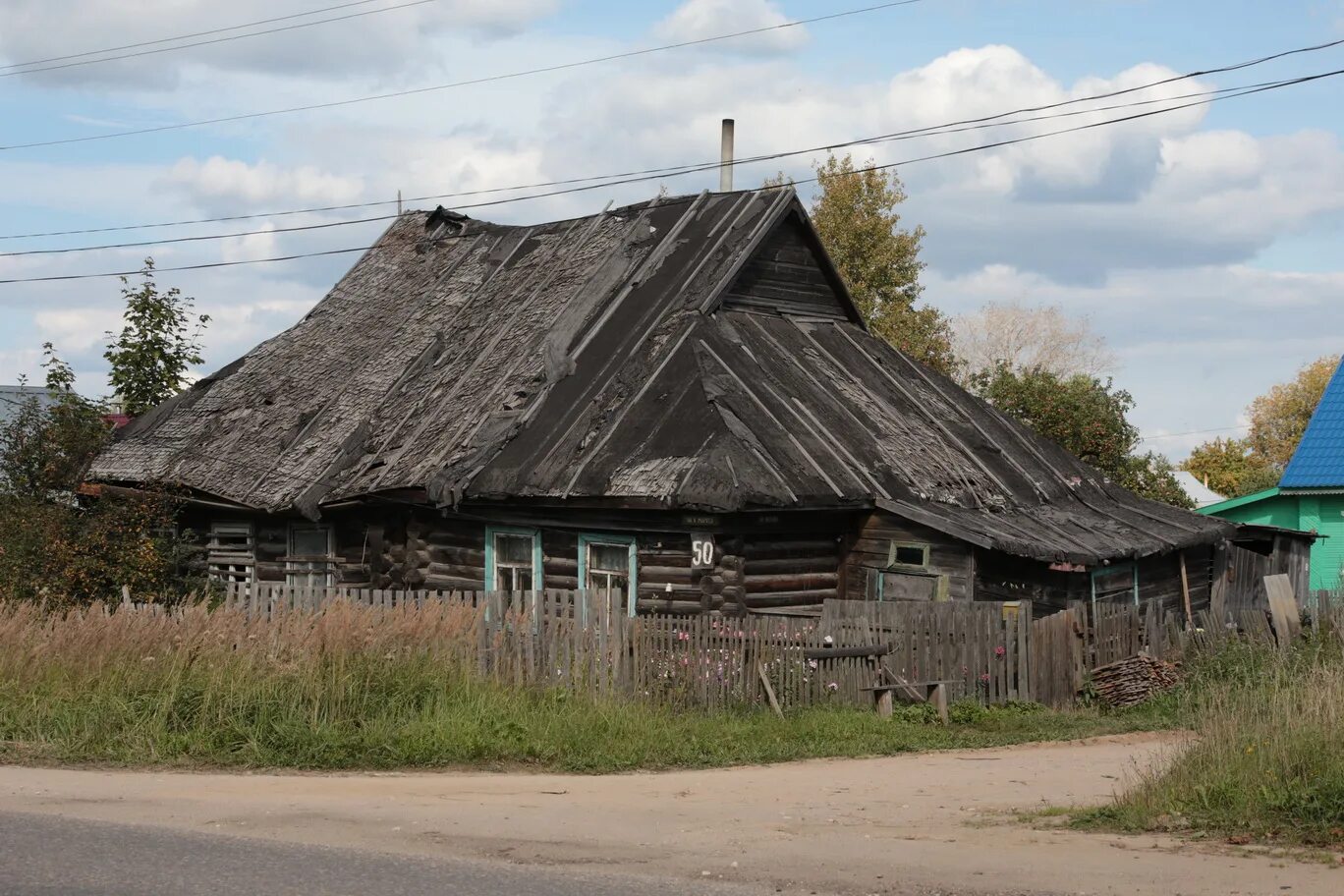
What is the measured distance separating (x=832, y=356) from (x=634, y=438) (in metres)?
5.25

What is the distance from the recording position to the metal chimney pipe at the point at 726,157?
2702cm

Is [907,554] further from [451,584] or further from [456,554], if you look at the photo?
[451,584]

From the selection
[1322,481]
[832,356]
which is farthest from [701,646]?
[1322,481]

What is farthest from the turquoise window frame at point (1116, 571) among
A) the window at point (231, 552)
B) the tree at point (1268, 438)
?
the tree at point (1268, 438)

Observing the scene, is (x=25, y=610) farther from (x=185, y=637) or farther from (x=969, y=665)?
(x=969, y=665)

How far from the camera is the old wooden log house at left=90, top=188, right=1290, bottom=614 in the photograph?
60.5 feet

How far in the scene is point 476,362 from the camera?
2334cm

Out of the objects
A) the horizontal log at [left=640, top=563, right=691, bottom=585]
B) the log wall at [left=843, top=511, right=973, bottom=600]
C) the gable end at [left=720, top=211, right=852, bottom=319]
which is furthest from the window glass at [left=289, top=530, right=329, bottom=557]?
the log wall at [left=843, top=511, right=973, bottom=600]

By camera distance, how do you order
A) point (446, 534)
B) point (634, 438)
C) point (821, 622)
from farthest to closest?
point (446, 534) → point (634, 438) → point (821, 622)

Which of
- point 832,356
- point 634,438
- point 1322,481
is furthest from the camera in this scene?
point 1322,481

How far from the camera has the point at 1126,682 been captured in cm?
1742

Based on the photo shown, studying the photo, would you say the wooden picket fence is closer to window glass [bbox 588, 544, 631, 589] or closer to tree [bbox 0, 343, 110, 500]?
window glass [bbox 588, 544, 631, 589]

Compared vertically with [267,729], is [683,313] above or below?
above

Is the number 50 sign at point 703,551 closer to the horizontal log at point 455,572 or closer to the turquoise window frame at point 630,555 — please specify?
the turquoise window frame at point 630,555
